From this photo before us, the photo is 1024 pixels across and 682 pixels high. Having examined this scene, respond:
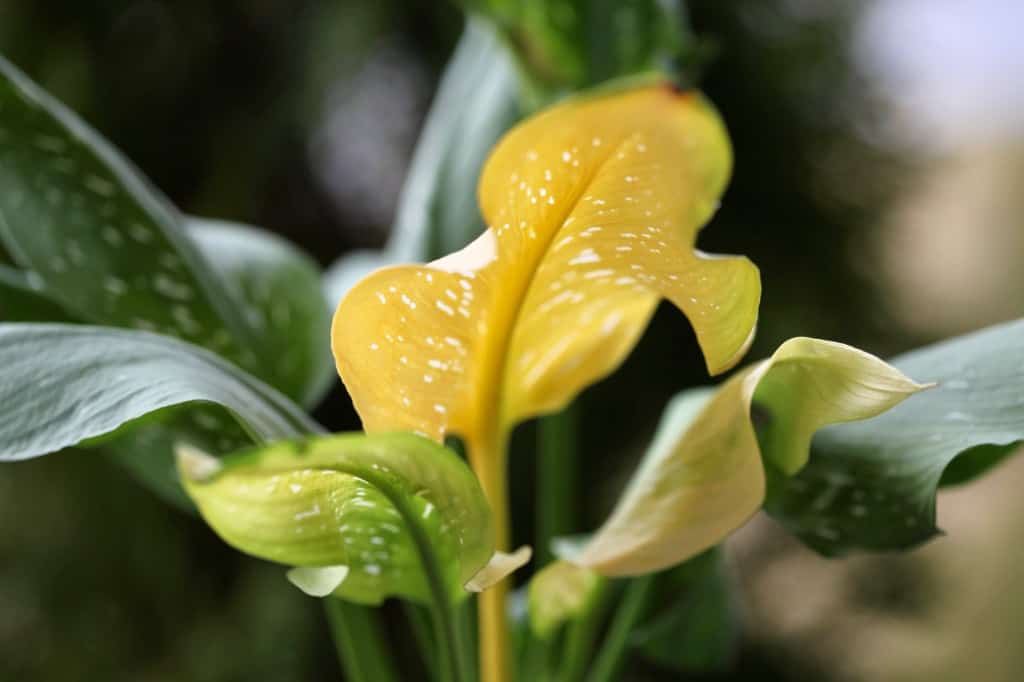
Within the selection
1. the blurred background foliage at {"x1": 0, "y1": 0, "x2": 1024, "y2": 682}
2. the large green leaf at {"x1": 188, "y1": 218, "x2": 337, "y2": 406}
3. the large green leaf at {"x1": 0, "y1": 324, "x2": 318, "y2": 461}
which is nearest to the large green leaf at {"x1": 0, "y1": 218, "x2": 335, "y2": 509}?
the large green leaf at {"x1": 188, "y1": 218, "x2": 337, "y2": 406}

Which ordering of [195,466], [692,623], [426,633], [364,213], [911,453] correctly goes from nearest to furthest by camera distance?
[195,466] → [911,453] → [426,633] → [692,623] → [364,213]

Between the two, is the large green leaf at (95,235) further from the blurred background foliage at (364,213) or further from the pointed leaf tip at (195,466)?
the blurred background foliage at (364,213)

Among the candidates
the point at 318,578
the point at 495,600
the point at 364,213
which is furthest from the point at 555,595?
the point at 364,213

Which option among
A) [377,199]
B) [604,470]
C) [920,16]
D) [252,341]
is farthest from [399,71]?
[252,341]

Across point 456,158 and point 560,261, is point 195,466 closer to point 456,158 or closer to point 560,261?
point 560,261

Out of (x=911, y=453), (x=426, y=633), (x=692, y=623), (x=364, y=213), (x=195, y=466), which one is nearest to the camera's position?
(x=195, y=466)

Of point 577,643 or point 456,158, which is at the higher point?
point 456,158

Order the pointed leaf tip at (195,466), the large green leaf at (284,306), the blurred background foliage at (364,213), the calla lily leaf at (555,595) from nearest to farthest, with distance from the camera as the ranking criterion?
1. the pointed leaf tip at (195,466)
2. the calla lily leaf at (555,595)
3. the large green leaf at (284,306)
4. the blurred background foliage at (364,213)

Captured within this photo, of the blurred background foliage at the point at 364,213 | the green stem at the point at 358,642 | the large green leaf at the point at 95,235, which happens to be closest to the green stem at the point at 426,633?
the green stem at the point at 358,642
